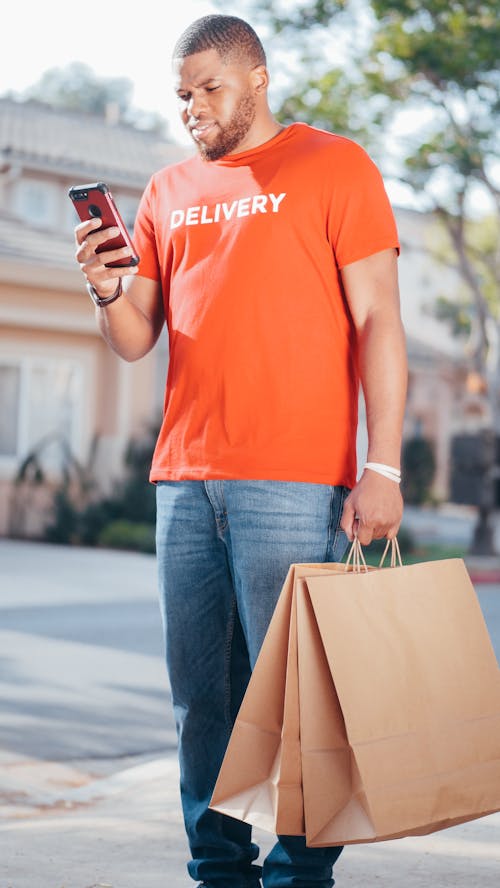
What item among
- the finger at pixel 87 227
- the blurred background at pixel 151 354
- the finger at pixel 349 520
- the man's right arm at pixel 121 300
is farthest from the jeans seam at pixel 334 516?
the blurred background at pixel 151 354

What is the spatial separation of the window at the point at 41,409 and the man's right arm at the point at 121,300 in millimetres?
13880

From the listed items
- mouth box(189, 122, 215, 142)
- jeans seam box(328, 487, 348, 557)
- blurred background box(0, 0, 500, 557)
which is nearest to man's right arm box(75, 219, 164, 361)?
mouth box(189, 122, 215, 142)

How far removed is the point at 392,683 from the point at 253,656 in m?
0.40

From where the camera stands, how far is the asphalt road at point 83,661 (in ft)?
20.0

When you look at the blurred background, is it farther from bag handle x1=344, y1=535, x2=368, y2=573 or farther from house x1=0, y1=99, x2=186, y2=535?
bag handle x1=344, y1=535, x2=368, y2=573

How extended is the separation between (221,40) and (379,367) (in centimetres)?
82

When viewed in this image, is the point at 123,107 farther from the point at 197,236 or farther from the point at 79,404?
the point at 197,236

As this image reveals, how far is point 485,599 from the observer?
12.8 m

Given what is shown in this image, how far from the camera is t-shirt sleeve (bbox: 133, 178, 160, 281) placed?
10.6 feet

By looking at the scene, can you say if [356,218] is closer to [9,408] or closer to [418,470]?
[9,408]

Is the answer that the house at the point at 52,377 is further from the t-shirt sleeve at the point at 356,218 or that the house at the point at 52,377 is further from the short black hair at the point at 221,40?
the t-shirt sleeve at the point at 356,218

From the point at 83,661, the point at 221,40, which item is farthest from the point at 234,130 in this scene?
the point at 83,661

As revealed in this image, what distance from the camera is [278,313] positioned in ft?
9.47

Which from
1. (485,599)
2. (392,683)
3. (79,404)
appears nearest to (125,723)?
(392,683)
